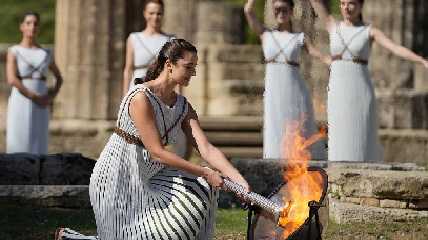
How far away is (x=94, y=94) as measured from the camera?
61.4 feet

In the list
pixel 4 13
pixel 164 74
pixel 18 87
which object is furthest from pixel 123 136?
pixel 4 13

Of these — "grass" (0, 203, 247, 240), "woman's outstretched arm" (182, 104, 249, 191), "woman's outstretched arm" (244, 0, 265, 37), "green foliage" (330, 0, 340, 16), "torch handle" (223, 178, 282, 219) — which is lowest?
"grass" (0, 203, 247, 240)

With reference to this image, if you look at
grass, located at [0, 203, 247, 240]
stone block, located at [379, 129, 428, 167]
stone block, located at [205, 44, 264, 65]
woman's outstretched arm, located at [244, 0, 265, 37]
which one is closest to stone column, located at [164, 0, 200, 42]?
stone block, located at [205, 44, 264, 65]

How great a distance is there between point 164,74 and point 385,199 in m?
2.36

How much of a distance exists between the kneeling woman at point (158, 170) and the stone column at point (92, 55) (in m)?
10.4

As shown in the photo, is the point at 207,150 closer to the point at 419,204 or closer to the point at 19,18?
the point at 419,204

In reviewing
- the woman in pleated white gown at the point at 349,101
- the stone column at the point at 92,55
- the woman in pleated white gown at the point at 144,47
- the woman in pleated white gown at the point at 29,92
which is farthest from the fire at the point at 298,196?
the stone column at the point at 92,55

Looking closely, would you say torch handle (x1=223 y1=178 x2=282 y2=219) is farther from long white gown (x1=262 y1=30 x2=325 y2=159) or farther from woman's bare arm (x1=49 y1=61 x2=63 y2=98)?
woman's bare arm (x1=49 y1=61 x2=63 y2=98)

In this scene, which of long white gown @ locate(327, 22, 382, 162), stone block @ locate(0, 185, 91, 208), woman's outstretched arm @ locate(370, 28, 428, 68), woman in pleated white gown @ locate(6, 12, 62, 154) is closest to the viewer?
stone block @ locate(0, 185, 91, 208)

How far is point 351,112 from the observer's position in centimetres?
1304

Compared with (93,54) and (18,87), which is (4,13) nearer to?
(93,54)

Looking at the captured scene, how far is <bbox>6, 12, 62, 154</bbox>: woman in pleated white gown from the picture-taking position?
1470cm

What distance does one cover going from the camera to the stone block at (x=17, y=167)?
12312mm

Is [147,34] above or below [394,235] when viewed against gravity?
above
